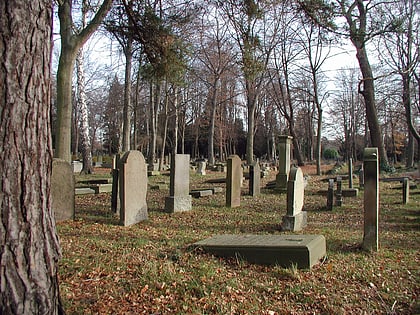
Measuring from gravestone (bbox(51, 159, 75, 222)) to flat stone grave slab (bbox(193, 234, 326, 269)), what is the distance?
3507mm

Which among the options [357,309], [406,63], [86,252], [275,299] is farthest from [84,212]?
[406,63]

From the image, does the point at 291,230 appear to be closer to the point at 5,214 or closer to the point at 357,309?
the point at 357,309

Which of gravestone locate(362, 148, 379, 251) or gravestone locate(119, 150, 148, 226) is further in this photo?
gravestone locate(119, 150, 148, 226)

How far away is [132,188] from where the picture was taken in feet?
26.8

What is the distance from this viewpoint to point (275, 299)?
4406 millimetres

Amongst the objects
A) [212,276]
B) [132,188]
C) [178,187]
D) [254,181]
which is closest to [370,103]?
[254,181]

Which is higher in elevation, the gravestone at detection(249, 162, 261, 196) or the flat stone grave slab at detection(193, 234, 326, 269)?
the gravestone at detection(249, 162, 261, 196)

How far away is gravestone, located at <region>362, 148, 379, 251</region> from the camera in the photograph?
6.29 meters

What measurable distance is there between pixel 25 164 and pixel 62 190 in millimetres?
5637

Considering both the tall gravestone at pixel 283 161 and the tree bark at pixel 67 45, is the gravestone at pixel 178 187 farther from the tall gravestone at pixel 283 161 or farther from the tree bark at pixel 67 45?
the tall gravestone at pixel 283 161

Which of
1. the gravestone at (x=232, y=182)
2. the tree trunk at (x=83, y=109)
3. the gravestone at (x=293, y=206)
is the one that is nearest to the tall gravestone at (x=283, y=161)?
the gravestone at (x=232, y=182)

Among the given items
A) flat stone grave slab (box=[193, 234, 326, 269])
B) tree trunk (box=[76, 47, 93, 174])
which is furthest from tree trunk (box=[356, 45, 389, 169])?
flat stone grave slab (box=[193, 234, 326, 269])

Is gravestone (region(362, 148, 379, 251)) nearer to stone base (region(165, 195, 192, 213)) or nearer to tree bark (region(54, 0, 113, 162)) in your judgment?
stone base (region(165, 195, 192, 213))

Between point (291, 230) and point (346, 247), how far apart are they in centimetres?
157
